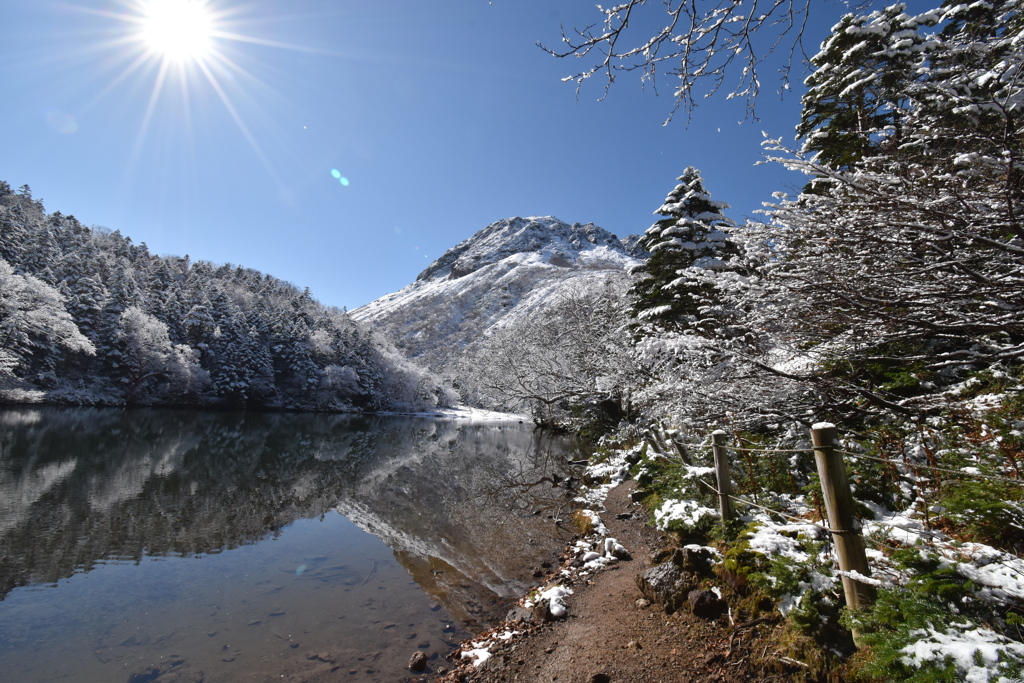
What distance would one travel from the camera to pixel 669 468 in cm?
819

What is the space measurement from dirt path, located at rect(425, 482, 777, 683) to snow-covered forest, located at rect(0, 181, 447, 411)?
1486 inches

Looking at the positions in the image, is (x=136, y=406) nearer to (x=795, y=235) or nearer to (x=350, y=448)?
(x=350, y=448)

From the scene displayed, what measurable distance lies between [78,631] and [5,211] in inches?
2213

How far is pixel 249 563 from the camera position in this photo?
7.91 meters

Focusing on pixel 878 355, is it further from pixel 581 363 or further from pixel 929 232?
pixel 581 363

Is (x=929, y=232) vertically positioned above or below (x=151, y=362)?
below

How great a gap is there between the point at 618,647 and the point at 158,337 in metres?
51.2

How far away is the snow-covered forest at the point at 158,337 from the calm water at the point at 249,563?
23684 millimetres

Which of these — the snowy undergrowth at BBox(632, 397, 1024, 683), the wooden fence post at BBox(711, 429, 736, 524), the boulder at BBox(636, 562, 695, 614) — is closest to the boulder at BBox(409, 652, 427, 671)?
the boulder at BBox(636, 562, 695, 614)

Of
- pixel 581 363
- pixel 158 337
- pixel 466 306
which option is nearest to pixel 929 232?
pixel 581 363

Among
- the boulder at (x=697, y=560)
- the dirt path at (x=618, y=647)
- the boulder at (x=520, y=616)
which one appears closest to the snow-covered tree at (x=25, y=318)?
the boulder at (x=520, y=616)

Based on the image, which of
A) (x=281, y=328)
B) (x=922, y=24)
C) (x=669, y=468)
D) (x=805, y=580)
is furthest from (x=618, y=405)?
(x=281, y=328)

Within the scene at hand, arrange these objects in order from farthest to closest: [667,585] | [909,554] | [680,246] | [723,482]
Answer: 1. [680,246]
2. [723,482]
3. [667,585]
4. [909,554]

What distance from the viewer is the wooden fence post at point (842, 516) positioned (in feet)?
9.55
